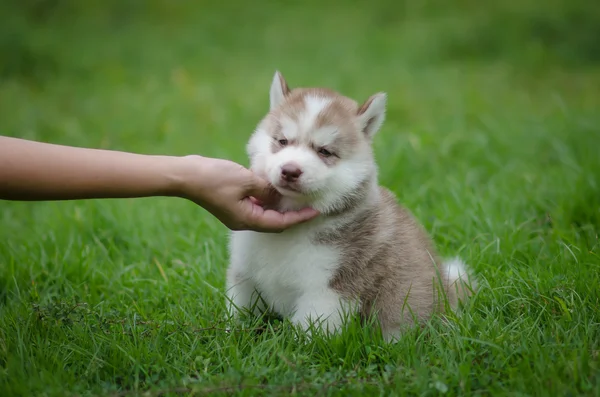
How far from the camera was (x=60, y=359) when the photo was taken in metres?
2.93

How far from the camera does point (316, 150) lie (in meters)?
3.26

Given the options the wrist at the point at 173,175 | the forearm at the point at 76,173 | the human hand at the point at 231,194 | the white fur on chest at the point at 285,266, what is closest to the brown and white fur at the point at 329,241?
the white fur on chest at the point at 285,266

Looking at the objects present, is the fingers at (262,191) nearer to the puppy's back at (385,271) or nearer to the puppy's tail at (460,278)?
the puppy's back at (385,271)

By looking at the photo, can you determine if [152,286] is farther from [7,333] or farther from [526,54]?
[526,54]

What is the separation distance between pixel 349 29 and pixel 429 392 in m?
10.2

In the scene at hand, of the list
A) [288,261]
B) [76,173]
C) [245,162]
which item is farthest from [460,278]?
[245,162]

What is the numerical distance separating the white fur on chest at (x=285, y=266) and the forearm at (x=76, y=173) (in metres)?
0.54

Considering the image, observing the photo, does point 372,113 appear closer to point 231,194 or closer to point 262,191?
point 262,191

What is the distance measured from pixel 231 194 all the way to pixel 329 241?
1.82 ft

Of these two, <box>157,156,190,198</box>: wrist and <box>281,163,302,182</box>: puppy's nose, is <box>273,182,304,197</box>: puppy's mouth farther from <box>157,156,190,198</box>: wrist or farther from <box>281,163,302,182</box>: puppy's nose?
<box>157,156,190,198</box>: wrist

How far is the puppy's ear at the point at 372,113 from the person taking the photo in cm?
Answer: 344

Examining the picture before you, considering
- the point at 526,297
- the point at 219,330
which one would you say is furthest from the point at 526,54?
the point at 219,330

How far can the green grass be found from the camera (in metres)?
2.86

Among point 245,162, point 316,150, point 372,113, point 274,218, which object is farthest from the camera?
point 245,162
